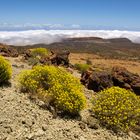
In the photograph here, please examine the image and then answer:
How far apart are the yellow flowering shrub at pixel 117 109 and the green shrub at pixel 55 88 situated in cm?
84

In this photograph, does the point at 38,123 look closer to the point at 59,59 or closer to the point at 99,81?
the point at 99,81

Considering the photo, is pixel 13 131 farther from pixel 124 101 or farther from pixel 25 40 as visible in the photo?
pixel 25 40

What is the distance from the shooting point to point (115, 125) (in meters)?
13.8

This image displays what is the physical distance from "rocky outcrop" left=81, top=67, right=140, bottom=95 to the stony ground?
4.42 m

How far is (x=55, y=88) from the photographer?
575 inches

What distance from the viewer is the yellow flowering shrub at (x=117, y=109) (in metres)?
13.8

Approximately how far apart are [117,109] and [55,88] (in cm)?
267

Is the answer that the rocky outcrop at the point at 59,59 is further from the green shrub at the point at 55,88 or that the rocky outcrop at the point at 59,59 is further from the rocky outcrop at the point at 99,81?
the green shrub at the point at 55,88

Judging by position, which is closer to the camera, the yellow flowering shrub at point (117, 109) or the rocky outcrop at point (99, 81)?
the yellow flowering shrub at point (117, 109)

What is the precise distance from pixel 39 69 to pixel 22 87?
46.6 inches

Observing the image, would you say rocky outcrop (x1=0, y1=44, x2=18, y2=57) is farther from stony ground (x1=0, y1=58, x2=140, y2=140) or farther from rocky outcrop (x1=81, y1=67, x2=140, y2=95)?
stony ground (x1=0, y1=58, x2=140, y2=140)

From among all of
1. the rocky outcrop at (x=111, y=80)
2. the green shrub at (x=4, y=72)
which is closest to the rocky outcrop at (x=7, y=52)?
the rocky outcrop at (x=111, y=80)

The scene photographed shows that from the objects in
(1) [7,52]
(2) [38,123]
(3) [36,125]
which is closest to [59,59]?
(1) [7,52]

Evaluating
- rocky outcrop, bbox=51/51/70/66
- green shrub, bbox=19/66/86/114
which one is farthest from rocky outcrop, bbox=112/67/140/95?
rocky outcrop, bbox=51/51/70/66
